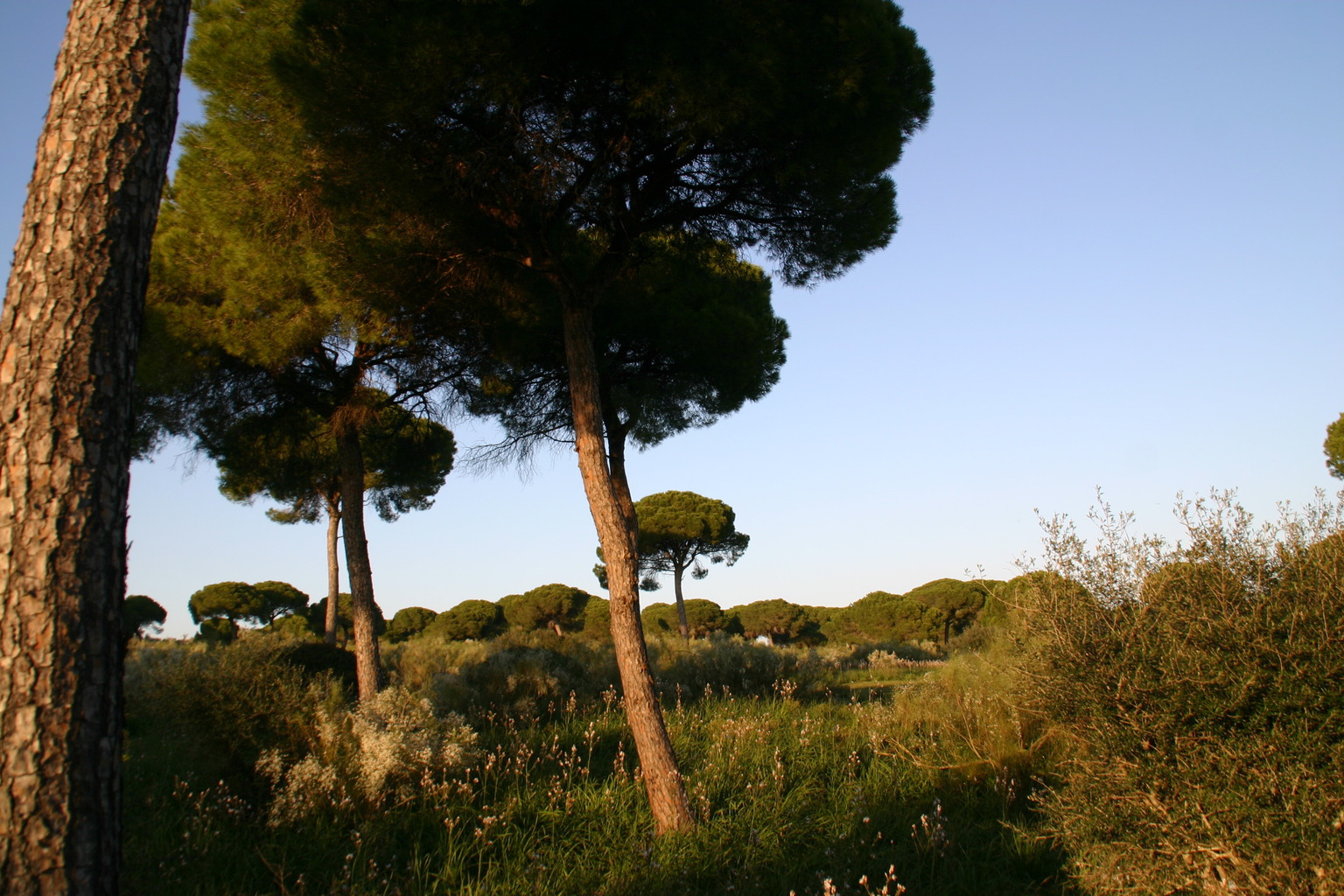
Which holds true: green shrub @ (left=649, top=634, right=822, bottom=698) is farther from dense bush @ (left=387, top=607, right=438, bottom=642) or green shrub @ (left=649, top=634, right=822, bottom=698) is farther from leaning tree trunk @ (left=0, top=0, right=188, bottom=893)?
dense bush @ (left=387, top=607, right=438, bottom=642)

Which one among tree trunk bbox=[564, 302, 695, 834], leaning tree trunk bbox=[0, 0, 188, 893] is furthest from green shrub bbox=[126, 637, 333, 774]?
leaning tree trunk bbox=[0, 0, 188, 893]

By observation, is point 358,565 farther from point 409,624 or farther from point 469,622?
point 409,624

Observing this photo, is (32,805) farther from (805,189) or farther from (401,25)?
(805,189)

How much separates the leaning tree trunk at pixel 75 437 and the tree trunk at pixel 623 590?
3283 mm

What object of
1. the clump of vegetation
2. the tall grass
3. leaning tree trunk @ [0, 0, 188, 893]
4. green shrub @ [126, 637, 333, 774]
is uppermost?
leaning tree trunk @ [0, 0, 188, 893]

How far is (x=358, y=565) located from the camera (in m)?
9.59

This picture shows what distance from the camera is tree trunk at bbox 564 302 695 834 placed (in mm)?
5164

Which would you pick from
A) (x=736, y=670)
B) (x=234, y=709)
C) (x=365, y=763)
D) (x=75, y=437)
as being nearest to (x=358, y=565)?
(x=234, y=709)

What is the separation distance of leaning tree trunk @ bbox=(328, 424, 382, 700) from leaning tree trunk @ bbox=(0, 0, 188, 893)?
6.50 m

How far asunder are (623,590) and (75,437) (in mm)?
3718

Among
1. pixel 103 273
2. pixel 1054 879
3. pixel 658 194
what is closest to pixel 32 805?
pixel 103 273

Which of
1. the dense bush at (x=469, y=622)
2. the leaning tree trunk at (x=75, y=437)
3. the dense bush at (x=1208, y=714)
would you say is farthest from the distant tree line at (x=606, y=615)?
the leaning tree trunk at (x=75, y=437)

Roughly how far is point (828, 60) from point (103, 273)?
5234 mm

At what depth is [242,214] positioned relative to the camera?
821 centimetres
